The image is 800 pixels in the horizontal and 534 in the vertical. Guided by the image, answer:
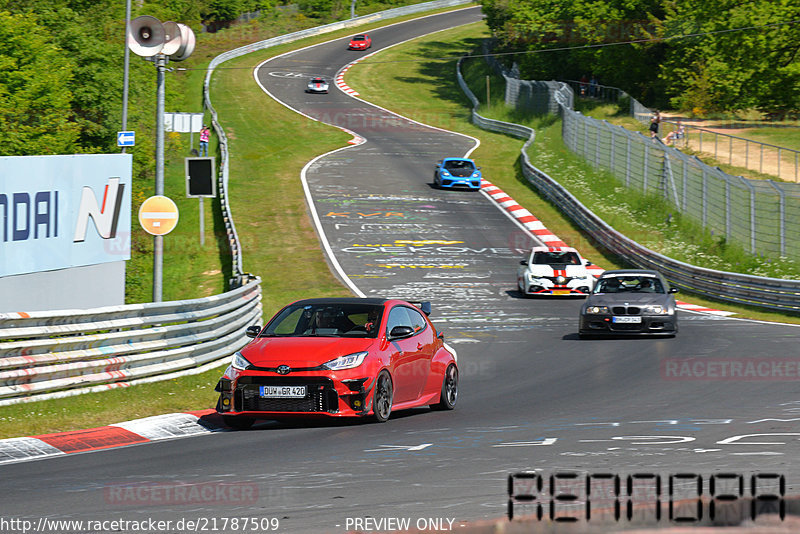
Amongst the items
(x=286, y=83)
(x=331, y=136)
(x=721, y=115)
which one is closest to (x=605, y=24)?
(x=721, y=115)

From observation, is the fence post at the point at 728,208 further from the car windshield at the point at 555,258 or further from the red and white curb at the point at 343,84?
the red and white curb at the point at 343,84

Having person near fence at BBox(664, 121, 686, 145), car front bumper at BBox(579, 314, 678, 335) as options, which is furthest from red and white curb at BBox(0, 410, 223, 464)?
person near fence at BBox(664, 121, 686, 145)

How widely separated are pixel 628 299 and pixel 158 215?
9.73 metres

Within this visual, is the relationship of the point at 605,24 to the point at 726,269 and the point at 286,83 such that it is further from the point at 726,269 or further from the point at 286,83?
the point at 726,269

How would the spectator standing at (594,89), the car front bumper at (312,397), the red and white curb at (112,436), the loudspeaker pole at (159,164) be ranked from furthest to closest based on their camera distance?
the spectator standing at (594,89)
the loudspeaker pole at (159,164)
the car front bumper at (312,397)
the red and white curb at (112,436)

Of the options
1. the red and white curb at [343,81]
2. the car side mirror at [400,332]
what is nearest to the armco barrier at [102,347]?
the car side mirror at [400,332]

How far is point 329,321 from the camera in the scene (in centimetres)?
1274

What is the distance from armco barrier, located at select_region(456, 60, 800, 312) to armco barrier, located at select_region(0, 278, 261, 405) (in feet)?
50.2

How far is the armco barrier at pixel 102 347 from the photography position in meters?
12.4

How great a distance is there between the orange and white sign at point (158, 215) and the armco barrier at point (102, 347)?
51.6 inches

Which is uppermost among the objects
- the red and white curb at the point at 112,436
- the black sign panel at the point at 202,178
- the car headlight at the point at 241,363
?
the black sign panel at the point at 202,178

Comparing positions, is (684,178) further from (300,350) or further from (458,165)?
(300,350)

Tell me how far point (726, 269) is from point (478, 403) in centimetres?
2013

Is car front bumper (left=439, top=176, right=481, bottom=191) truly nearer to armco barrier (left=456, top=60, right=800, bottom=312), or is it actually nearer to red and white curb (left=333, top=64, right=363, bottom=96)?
armco barrier (left=456, top=60, right=800, bottom=312)
